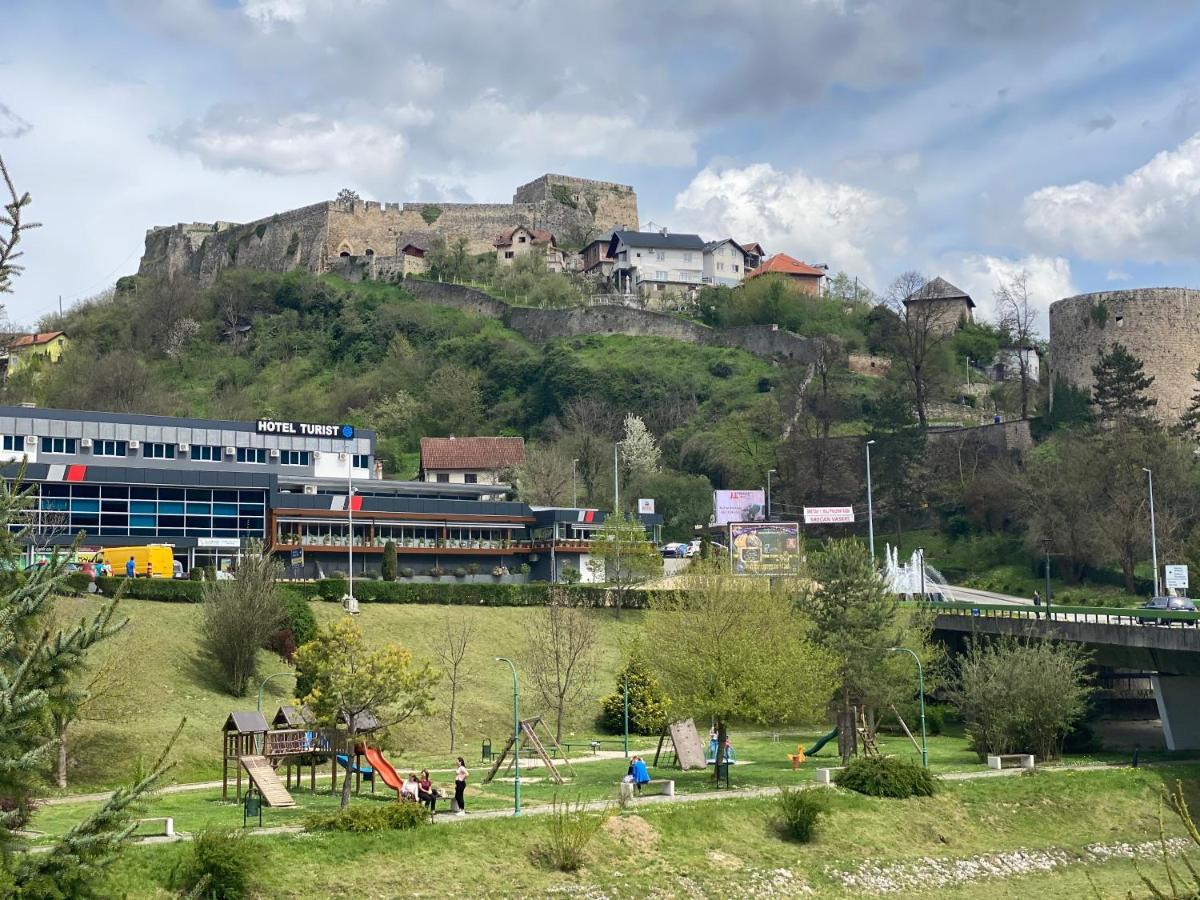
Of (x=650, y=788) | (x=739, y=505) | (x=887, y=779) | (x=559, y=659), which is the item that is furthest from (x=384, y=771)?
(x=739, y=505)

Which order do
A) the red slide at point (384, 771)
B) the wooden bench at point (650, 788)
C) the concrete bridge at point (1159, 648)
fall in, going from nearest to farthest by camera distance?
1. the red slide at point (384, 771)
2. the wooden bench at point (650, 788)
3. the concrete bridge at point (1159, 648)

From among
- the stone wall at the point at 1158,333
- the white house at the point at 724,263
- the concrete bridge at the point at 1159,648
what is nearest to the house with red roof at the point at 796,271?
the white house at the point at 724,263

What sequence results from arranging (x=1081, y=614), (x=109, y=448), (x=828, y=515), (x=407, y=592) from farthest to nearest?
(x=828, y=515) → (x=109, y=448) → (x=407, y=592) → (x=1081, y=614)

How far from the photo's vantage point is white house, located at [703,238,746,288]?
444 feet

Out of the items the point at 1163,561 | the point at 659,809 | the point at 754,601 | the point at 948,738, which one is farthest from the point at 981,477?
the point at 659,809

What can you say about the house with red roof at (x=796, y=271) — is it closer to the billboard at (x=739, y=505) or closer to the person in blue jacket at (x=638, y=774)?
the billboard at (x=739, y=505)

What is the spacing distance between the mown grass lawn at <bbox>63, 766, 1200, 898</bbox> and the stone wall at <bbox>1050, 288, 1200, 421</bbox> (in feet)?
162

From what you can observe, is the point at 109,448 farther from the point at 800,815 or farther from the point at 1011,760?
the point at 800,815

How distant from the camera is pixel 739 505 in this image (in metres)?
80.8

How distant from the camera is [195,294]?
136 m

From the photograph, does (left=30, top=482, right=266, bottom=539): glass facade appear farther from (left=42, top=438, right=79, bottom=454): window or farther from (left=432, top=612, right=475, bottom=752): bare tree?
(left=432, top=612, right=475, bottom=752): bare tree

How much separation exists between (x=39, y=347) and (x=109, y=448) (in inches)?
2332

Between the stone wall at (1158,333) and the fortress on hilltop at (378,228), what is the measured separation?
6769 cm

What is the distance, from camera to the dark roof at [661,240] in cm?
13438
